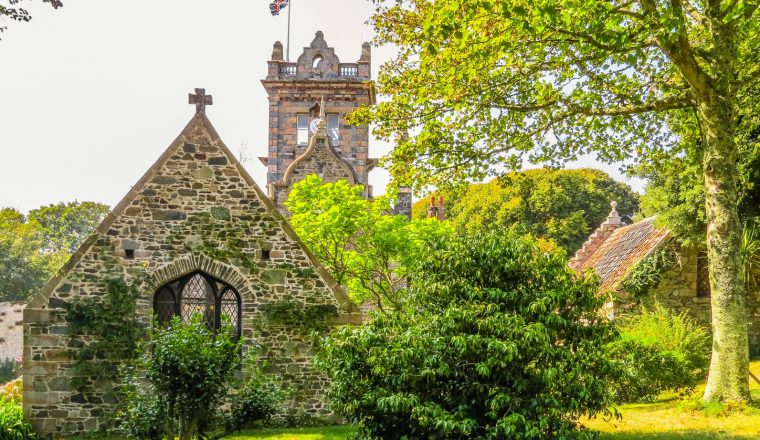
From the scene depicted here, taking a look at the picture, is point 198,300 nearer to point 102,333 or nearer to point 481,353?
point 102,333

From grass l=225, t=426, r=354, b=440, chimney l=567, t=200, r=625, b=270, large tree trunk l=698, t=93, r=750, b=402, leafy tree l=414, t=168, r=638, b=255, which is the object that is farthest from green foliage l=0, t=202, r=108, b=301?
large tree trunk l=698, t=93, r=750, b=402

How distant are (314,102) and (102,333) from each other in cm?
2292

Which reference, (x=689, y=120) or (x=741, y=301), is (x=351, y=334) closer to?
(x=741, y=301)

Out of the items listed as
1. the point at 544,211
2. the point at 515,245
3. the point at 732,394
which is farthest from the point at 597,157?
the point at 544,211

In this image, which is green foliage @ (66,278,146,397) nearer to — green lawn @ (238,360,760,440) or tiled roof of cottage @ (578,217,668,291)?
green lawn @ (238,360,760,440)

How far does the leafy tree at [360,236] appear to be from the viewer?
18672mm

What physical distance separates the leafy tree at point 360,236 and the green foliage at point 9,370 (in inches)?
690

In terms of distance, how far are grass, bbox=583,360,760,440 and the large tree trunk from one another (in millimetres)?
576

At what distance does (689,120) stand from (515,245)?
8947 millimetres

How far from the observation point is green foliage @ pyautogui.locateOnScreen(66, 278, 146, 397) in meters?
13.1

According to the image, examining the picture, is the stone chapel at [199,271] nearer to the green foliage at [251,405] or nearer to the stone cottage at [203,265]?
the stone cottage at [203,265]

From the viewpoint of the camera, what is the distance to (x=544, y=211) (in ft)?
162

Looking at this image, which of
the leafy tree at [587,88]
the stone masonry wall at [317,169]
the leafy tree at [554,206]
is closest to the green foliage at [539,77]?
the leafy tree at [587,88]

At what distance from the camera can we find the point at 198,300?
13.8 meters
